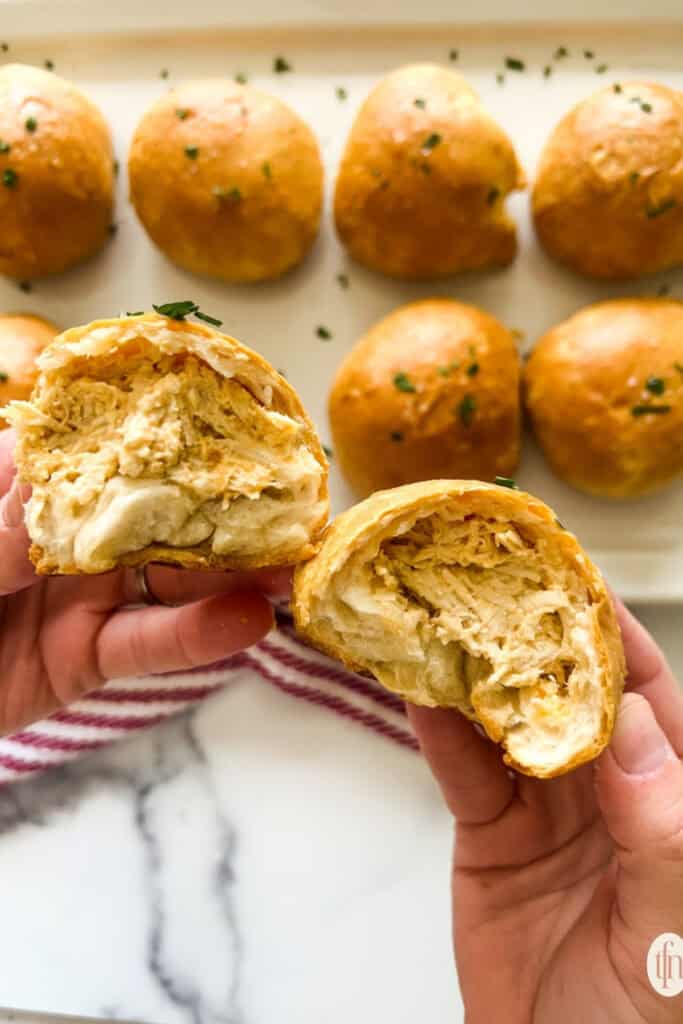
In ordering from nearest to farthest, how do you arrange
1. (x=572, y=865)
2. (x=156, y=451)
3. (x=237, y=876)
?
(x=156, y=451), (x=572, y=865), (x=237, y=876)

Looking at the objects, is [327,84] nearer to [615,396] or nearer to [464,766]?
[615,396]

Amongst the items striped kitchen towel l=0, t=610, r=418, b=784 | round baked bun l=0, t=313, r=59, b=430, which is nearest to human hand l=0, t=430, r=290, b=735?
striped kitchen towel l=0, t=610, r=418, b=784

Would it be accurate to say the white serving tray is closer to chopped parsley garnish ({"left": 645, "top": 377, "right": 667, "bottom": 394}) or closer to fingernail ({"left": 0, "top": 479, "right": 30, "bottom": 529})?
chopped parsley garnish ({"left": 645, "top": 377, "right": 667, "bottom": 394})

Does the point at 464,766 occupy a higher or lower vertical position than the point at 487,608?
lower

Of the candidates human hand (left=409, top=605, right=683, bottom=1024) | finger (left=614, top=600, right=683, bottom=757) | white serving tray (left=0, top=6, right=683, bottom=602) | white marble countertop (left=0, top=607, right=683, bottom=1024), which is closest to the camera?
human hand (left=409, top=605, right=683, bottom=1024)

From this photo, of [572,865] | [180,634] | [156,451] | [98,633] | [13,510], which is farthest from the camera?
[98,633]

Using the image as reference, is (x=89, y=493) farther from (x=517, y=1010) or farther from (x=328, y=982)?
(x=328, y=982)

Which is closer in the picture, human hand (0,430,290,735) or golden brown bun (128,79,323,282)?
human hand (0,430,290,735)

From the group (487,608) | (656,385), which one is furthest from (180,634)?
(656,385)
